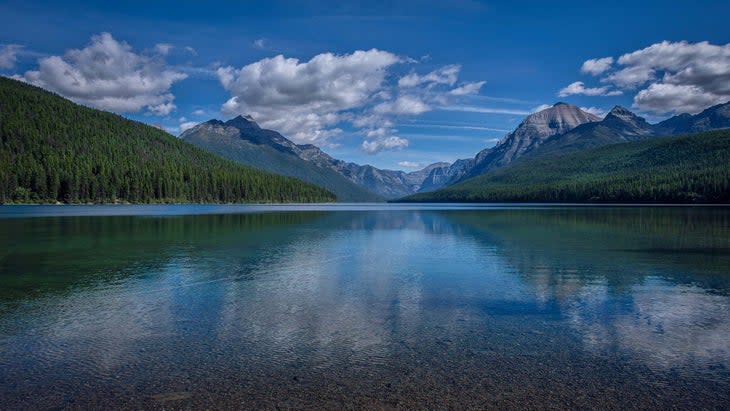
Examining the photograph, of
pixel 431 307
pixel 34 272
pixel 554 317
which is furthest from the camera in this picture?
pixel 34 272

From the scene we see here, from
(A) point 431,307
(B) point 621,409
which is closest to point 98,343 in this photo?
(A) point 431,307

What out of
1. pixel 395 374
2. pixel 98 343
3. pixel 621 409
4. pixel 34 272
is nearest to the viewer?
pixel 621 409

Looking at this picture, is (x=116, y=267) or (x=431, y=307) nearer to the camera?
(x=431, y=307)

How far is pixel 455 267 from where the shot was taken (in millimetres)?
32375

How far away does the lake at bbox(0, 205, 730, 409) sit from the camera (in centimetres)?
1098

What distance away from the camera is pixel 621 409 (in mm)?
10203

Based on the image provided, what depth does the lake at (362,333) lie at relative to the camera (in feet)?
36.0

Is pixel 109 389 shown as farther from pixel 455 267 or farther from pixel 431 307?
pixel 455 267

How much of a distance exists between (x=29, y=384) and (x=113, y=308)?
8.41m

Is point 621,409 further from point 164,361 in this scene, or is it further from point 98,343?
point 98,343

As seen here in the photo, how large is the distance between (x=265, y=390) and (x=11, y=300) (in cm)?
1660

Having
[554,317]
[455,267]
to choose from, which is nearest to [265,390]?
[554,317]

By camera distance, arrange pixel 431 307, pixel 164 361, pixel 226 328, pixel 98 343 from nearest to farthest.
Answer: pixel 164 361
pixel 98 343
pixel 226 328
pixel 431 307

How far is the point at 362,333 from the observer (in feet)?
52.6
